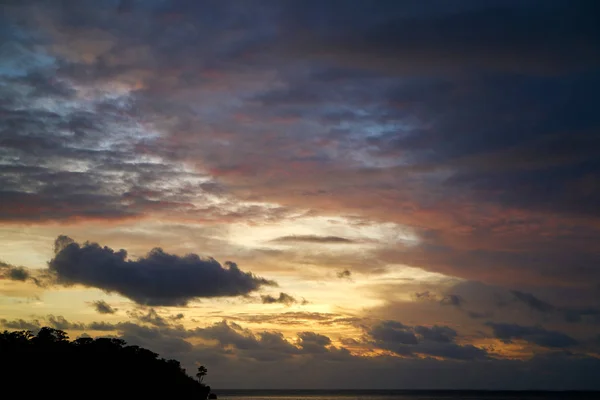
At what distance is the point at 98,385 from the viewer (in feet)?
369

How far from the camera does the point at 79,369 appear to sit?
11244 cm

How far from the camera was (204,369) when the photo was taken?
185000mm

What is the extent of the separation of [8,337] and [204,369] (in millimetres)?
76134

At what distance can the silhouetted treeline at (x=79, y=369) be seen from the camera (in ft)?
347

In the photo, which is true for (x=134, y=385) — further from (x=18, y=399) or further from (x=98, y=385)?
(x=18, y=399)

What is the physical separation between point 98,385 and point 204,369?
7511cm

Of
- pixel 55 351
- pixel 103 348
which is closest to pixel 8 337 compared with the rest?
pixel 55 351

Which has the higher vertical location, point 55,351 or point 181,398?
point 55,351

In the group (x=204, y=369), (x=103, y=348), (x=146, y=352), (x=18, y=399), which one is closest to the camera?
(x=18, y=399)

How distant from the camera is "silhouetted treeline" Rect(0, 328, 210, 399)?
347 ft

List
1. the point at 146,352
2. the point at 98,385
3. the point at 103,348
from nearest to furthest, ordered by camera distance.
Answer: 1. the point at 98,385
2. the point at 103,348
3. the point at 146,352

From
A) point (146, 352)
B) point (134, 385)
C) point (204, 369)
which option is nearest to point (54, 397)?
point (134, 385)

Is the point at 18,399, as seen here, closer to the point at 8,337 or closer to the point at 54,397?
the point at 54,397

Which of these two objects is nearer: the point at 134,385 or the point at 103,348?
the point at 134,385
